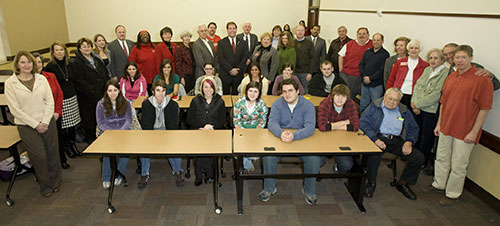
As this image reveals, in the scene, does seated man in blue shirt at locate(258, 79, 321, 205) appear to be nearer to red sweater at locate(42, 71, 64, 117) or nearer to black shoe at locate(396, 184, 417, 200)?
black shoe at locate(396, 184, 417, 200)

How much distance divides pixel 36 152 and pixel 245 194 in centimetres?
226

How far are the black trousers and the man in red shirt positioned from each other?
25cm

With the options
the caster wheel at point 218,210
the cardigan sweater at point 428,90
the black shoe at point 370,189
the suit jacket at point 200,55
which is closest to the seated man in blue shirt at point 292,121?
the caster wheel at point 218,210

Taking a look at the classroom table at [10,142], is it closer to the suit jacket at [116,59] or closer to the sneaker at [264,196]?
the suit jacket at [116,59]

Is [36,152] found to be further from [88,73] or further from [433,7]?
[433,7]

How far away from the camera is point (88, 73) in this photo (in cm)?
438

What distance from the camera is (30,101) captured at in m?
3.10

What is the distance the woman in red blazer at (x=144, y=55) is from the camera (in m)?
5.13

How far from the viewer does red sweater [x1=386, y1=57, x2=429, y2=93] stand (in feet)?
13.1

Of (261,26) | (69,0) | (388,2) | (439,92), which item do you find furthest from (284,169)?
(69,0)

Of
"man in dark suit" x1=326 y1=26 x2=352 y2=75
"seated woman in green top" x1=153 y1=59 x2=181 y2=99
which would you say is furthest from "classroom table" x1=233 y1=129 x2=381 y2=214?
"man in dark suit" x1=326 y1=26 x2=352 y2=75

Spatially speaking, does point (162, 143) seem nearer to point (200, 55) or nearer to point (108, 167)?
point (108, 167)

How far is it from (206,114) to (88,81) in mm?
1996

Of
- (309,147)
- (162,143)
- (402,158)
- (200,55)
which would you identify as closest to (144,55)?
(200,55)
